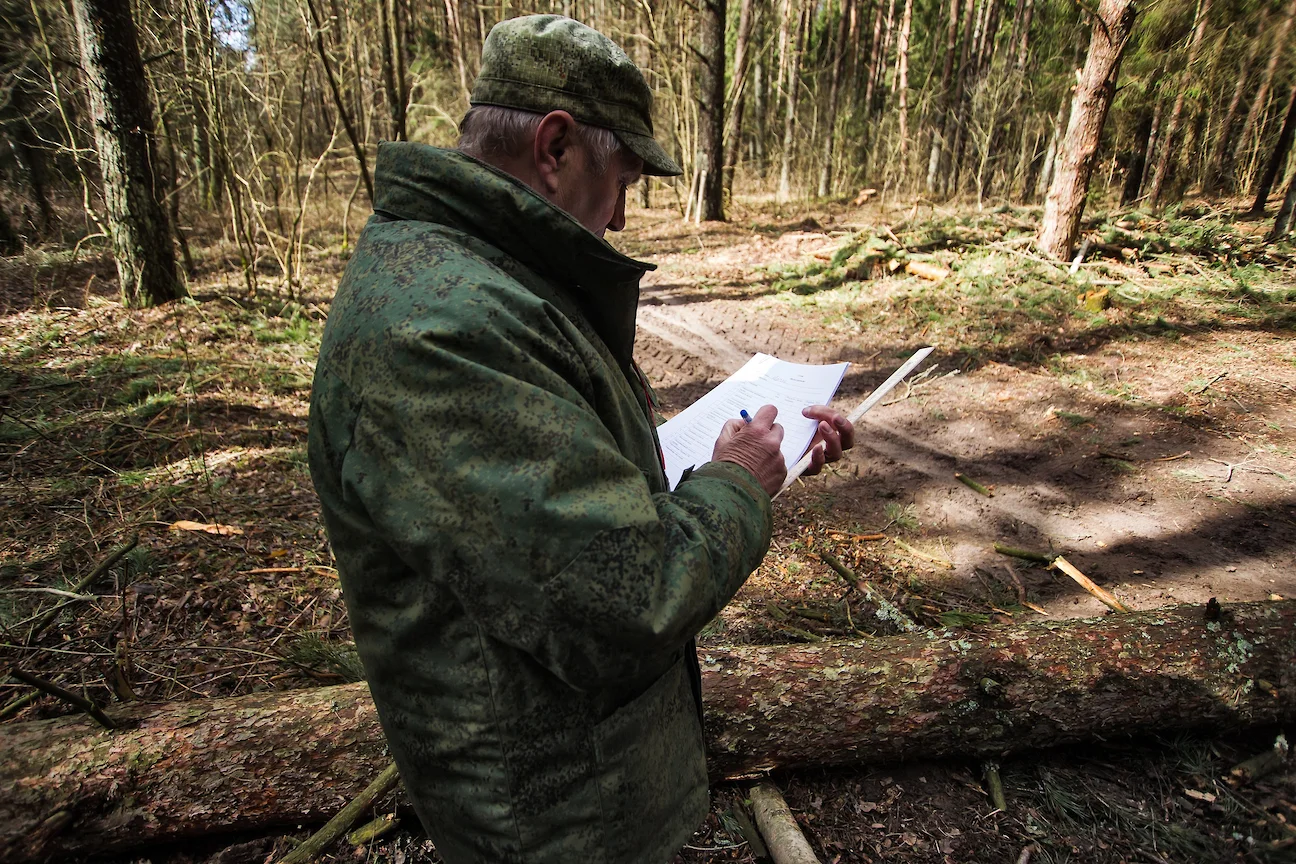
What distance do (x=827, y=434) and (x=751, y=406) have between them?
0.73 feet

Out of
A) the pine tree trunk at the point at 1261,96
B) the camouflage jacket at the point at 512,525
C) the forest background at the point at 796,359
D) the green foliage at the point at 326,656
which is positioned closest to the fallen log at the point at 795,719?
the forest background at the point at 796,359

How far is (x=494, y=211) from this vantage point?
1.04 metres

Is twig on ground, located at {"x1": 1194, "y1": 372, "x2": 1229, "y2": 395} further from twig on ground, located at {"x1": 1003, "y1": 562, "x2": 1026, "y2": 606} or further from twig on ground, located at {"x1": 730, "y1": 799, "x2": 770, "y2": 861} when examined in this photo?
twig on ground, located at {"x1": 730, "y1": 799, "x2": 770, "y2": 861}

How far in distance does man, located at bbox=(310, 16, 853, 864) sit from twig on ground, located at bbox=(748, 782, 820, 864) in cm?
106

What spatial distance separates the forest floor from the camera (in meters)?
2.48

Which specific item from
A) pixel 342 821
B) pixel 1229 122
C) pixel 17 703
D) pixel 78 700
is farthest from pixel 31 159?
pixel 1229 122

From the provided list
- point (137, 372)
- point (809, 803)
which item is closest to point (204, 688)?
point (809, 803)

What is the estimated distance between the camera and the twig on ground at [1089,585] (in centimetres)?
346

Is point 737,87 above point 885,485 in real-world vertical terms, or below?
above

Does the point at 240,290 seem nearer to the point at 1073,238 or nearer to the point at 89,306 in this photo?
the point at 89,306

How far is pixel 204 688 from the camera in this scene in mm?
2820

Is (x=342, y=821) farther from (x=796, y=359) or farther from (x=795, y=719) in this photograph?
(x=796, y=359)

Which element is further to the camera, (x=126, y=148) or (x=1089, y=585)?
(x=126, y=148)

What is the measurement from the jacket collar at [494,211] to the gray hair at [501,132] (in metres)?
0.12
